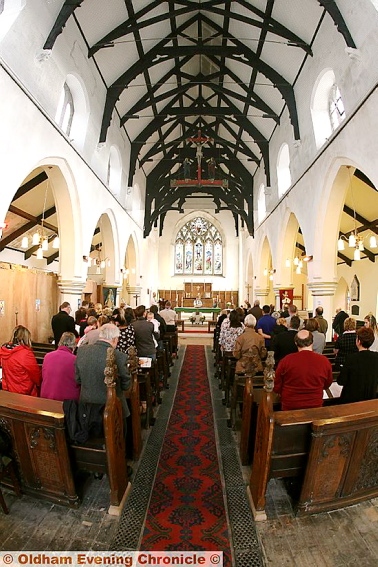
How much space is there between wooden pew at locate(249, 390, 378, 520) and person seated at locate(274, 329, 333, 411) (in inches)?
→ 8.4

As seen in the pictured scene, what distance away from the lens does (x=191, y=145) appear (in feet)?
61.3

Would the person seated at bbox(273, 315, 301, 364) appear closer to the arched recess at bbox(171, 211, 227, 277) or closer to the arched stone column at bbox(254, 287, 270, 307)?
the arched stone column at bbox(254, 287, 270, 307)

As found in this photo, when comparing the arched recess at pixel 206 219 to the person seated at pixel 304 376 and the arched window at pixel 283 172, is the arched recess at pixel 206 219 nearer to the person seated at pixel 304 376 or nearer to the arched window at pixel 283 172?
the arched window at pixel 283 172

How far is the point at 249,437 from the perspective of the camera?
13.1ft

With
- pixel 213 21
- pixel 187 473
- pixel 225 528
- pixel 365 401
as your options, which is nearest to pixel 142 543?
pixel 225 528

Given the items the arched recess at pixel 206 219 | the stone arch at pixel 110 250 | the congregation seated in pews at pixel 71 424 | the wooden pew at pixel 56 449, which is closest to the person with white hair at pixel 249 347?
the congregation seated in pews at pixel 71 424

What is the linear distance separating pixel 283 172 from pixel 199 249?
13686 mm

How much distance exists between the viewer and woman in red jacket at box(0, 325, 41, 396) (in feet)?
12.5

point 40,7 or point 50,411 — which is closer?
point 50,411

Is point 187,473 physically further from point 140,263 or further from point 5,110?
point 140,263

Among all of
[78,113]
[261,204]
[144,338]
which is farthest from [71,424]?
[261,204]

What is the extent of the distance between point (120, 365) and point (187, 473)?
1398mm

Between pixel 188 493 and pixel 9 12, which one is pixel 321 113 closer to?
pixel 9 12

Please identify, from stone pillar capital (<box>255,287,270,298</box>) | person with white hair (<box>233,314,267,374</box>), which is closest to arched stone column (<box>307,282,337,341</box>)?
person with white hair (<box>233,314,267,374</box>)
